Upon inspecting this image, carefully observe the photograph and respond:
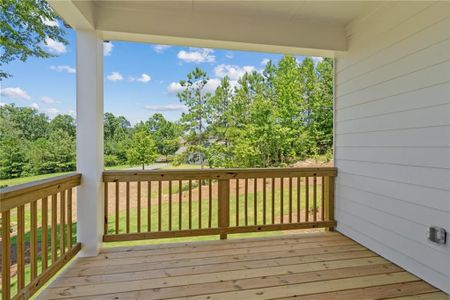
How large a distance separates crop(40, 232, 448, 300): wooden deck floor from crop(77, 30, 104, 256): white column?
0.28 meters

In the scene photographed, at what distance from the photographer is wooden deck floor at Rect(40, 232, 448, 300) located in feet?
6.31

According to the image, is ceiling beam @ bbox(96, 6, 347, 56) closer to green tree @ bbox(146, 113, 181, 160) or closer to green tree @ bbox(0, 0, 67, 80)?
green tree @ bbox(0, 0, 67, 80)

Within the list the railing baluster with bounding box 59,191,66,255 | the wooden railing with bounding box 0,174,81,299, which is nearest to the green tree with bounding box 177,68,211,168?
the wooden railing with bounding box 0,174,81,299

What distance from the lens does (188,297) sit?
1.87m

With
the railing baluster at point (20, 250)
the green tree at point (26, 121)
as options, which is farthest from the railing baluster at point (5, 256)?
the green tree at point (26, 121)

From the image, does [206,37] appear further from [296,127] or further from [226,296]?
[226,296]

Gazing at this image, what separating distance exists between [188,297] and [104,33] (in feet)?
8.38

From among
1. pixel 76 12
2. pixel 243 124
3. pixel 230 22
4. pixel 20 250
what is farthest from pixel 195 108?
pixel 20 250

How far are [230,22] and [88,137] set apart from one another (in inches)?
75.3

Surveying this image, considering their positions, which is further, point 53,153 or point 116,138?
point 116,138

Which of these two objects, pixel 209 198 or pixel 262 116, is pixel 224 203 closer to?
pixel 209 198

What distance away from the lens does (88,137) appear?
254 cm

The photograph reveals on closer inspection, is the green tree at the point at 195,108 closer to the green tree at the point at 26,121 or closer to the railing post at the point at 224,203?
the railing post at the point at 224,203

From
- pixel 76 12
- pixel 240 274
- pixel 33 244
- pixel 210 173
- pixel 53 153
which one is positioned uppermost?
pixel 76 12
